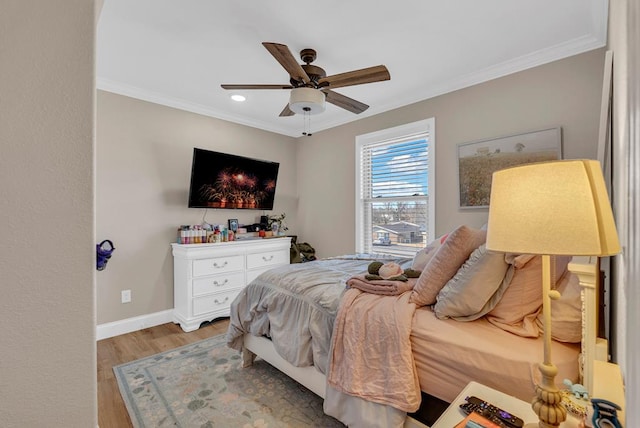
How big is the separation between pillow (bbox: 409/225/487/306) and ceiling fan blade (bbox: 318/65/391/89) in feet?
3.98

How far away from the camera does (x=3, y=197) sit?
2.11ft

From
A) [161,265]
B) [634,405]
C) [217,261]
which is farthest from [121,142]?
[634,405]

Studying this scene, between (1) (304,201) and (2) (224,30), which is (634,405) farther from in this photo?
(1) (304,201)

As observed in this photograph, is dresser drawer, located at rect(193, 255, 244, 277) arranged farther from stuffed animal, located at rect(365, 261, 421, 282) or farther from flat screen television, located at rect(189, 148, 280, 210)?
stuffed animal, located at rect(365, 261, 421, 282)

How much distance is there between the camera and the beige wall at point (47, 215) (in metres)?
0.65

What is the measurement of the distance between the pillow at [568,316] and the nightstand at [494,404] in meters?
0.35

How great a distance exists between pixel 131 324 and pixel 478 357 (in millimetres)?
3324

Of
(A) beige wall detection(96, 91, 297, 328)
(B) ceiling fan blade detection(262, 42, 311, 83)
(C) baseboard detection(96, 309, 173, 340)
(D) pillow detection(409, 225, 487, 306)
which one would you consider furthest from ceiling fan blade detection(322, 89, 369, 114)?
(C) baseboard detection(96, 309, 173, 340)

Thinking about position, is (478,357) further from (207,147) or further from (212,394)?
(207,147)

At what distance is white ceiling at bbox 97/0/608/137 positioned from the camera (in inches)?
74.8

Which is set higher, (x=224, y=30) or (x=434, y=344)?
(x=224, y=30)

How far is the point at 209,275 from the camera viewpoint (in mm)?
3246

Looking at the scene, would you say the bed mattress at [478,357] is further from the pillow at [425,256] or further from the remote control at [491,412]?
the pillow at [425,256]

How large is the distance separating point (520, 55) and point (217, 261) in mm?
3569
